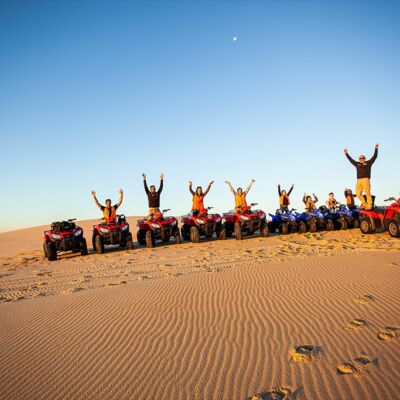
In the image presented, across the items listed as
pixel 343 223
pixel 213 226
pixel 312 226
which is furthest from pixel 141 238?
pixel 343 223

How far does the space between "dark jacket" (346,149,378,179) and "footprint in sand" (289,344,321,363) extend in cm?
975

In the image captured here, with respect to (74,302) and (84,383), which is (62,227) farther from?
(84,383)

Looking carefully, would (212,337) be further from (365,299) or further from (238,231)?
(238,231)

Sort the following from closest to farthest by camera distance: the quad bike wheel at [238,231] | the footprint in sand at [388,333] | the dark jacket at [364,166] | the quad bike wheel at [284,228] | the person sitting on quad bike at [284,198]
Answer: the footprint in sand at [388,333] → the dark jacket at [364,166] → the quad bike wheel at [238,231] → the quad bike wheel at [284,228] → the person sitting on quad bike at [284,198]

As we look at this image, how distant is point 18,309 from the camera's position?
4.74 m

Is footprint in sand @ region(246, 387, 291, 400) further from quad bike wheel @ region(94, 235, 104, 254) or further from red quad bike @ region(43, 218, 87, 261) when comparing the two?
quad bike wheel @ region(94, 235, 104, 254)

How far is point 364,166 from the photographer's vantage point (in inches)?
439

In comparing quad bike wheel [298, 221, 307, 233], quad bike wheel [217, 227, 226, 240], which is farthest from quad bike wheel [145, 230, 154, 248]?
quad bike wheel [298, 221, 307, 233]

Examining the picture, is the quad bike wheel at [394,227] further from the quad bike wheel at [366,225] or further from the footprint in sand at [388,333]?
the footprint in sand at [388,333]

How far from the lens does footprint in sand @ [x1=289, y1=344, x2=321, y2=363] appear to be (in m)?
2.69

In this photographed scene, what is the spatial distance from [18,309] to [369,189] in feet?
36.3

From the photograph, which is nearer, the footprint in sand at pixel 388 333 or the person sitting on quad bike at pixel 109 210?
the footprint in sand at pixel 388 333

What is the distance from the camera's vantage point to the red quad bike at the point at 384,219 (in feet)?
→ 34.8

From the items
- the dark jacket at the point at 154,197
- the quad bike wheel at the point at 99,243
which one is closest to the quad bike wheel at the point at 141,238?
the dark jacket at the point at 154,197
